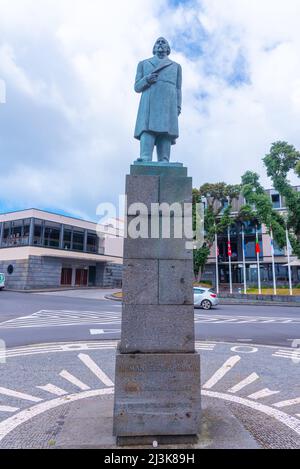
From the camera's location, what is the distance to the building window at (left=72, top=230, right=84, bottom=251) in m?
44.2

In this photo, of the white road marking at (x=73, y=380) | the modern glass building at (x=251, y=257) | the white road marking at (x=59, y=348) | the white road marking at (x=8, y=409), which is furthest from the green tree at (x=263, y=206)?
the white road marking at (x=8, y=409)

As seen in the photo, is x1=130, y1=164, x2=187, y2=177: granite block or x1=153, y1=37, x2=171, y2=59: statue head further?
x1=153, y1=37, x2=171, y2=59: statue head

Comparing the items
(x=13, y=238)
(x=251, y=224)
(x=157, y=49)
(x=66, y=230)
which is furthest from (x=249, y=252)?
(x=157, y=49)

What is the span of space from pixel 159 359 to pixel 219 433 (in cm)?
105

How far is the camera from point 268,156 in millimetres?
32406

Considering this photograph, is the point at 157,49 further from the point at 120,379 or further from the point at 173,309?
the point at 120,379

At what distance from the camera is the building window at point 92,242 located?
153ft

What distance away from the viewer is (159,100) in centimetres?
511

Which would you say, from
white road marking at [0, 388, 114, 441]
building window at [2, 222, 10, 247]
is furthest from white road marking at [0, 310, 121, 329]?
building window at [2, 222, 10, 247]

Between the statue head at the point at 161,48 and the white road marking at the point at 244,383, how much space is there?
564 cm

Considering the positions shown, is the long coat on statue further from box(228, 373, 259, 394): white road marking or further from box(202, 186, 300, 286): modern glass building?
box(202, 186, 300, 286): modern glass building

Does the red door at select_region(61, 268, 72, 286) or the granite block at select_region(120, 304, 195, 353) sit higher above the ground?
the red door at select_region(61, 268, 72, 286)

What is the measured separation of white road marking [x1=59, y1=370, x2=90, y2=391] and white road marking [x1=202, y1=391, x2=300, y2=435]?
2027 mm

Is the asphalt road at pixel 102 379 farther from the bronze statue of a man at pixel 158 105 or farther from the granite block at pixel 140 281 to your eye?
the bronze statue of a man at pixel 158 105
